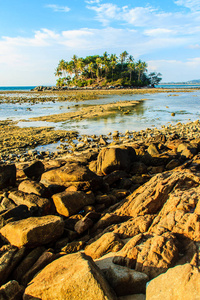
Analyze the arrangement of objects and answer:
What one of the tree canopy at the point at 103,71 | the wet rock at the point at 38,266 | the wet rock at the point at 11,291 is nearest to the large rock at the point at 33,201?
the wet rock at the point at 38,266

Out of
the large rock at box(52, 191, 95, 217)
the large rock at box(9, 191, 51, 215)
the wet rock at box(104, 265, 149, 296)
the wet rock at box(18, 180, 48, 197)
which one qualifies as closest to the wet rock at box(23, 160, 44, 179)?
the wet rock at box(18, 180, 48, 197)

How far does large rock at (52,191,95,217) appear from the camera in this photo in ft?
20.8

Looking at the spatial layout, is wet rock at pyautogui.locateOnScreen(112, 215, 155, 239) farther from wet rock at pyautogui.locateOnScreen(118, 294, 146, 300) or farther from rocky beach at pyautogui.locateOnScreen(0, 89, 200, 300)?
wet rock at pyautogui.locateOnScreen(118, 294, 146, 300)

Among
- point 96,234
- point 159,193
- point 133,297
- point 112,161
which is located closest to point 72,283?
point 133,297

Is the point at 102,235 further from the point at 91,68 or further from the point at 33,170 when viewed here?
the point at 91,68

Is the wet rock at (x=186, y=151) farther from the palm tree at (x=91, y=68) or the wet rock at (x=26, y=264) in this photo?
the palm tree at (x=91, y=68)

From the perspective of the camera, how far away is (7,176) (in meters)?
8.28

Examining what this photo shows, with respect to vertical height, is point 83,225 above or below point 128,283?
below

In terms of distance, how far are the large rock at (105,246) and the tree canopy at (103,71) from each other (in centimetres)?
11475

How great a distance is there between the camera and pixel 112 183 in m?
8.70

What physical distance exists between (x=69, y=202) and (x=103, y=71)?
423 ft

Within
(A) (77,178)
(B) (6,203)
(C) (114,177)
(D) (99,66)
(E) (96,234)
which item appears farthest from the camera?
(D) (99,66)

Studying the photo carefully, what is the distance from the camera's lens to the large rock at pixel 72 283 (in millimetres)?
2908

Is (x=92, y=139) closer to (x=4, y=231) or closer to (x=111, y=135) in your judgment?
(x=111, y=135)
